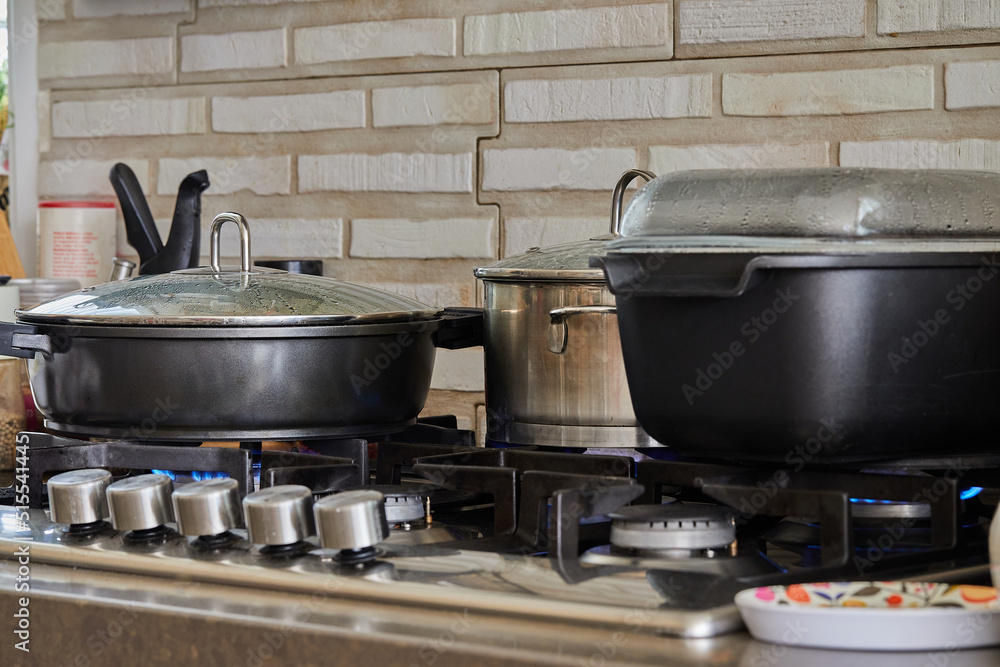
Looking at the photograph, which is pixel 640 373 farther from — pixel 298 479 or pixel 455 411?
pixel 455 411

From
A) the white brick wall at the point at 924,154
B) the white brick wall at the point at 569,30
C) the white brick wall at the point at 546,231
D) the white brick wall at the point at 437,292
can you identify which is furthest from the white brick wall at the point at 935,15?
the white brick wall at the point at 437,292

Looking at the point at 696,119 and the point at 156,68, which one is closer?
the point at 696,119

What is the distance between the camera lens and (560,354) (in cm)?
109

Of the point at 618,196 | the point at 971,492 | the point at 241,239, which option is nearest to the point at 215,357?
the point at 241,239

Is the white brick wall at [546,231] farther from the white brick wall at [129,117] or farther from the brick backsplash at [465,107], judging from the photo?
the white brick wall at [129,117]

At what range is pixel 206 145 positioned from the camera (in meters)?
1.79

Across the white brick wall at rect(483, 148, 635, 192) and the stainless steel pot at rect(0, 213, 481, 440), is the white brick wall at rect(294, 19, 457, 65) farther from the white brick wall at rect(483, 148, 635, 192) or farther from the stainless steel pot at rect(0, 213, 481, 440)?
the stainless steel pot at rect(0, 213, 481, 440)

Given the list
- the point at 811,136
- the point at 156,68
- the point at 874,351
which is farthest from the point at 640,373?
the point at 156,68

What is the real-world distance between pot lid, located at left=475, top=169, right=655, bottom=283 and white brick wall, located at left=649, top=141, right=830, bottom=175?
34 cm

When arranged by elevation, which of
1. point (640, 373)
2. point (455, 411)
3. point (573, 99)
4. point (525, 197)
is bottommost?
point (455, 411)

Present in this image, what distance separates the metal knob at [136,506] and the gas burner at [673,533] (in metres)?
0.33

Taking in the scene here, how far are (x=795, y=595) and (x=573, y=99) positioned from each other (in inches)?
39.6

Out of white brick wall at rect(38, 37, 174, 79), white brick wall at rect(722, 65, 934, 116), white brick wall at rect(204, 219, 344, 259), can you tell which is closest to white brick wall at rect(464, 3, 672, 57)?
white brick wall at rect(722, 65, 934, 116)

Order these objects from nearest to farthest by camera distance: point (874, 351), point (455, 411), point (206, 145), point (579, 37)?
1. point (874, 351)
2. point (579, 37)
3. point (455, 411)
4. point (206, 145)
